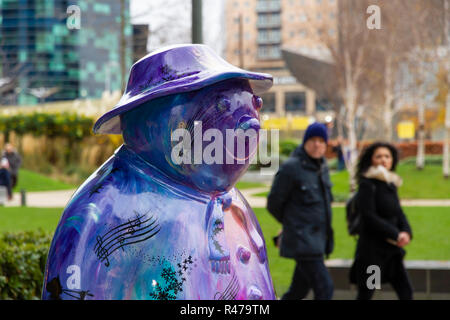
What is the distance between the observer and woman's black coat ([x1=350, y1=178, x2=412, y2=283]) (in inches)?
191

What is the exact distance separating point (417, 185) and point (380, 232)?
13156 millimetres

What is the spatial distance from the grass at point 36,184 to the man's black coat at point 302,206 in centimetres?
1349

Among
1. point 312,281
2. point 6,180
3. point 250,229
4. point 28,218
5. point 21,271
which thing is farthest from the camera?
point 6,180

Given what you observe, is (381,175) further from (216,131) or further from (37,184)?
(37,184)

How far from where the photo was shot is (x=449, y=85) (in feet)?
55.5

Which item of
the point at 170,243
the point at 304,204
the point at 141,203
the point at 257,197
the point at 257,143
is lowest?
the point at 257,197

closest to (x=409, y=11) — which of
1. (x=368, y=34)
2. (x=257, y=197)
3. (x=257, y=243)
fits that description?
(x=368, y=34)

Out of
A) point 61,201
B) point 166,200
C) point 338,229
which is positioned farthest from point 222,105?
point 61,201

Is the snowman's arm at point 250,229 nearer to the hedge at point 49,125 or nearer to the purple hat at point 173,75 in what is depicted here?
the purple hat at point 173,75

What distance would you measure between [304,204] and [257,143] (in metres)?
2.98

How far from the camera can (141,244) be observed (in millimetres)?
1738

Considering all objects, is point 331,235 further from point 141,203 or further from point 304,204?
point 141,203

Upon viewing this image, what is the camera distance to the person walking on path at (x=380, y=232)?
15.9 feet
